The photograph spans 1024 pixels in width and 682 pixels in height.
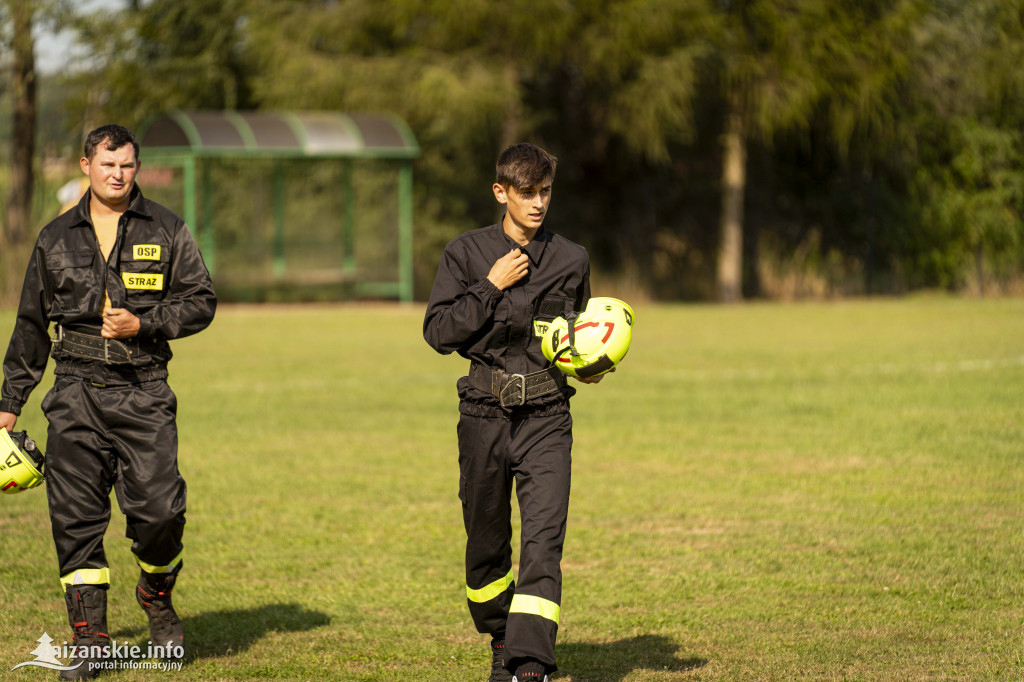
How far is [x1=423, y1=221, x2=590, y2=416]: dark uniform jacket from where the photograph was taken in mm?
4785

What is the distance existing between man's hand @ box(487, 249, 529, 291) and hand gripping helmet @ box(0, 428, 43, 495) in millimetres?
2095

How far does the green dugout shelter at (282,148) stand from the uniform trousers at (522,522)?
20.3 m

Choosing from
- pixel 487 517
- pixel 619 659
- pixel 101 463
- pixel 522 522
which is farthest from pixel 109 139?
A: pixel 619 659

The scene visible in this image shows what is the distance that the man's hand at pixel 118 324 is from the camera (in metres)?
5.11

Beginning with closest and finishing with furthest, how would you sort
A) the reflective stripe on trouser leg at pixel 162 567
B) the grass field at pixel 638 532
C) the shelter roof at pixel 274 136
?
1. the reflective stripe on trouser leg at pixel 162 567
2. the grass field at pixel 638 532
3. the shelter roof at pixel 274 136

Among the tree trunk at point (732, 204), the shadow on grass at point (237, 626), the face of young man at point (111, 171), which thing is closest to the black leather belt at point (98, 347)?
the face of young man at point (111, 171)

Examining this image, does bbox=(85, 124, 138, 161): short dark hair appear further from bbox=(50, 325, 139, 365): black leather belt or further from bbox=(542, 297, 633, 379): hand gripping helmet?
bbox=(542, 297, 633, 379): hand gripping helmet

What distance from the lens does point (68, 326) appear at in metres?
5.29

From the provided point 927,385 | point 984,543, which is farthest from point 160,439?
point 927,385

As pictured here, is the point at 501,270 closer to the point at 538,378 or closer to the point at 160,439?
the point at 538,378

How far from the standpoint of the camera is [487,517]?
4.85 m

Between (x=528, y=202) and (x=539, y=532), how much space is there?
3.95ft

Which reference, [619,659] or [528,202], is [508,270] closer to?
[528,202]

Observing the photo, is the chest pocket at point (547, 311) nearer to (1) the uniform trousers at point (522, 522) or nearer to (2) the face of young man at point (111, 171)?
(1) the uniform trousers at point (522, 522)
